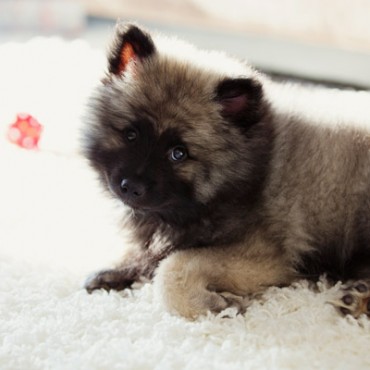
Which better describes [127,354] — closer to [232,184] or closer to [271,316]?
[271,316]

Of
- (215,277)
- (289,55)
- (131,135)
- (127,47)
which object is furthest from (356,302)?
(289,55)

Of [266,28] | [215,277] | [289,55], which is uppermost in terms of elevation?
[266,28]

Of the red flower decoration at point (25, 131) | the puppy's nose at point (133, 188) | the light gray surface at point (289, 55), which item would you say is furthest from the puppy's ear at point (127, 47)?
the light gray surface at point (289, 55)

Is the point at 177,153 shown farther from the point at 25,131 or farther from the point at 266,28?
the point at 266,28

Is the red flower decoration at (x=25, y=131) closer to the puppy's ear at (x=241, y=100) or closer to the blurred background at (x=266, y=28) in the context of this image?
the blurred background at (x=266, y=28)

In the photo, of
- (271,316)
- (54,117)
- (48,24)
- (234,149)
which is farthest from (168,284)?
(48,24)

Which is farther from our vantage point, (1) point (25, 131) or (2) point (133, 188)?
(1) point (25, 131)
